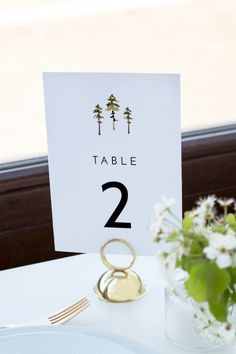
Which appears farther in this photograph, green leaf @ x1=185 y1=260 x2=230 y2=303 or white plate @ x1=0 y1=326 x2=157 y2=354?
white plate @ x1=0 y1=326 x2=157 y2=354

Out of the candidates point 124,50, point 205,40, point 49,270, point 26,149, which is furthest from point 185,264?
point 205,40

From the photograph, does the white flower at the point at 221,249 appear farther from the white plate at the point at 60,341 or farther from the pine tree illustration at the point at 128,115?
the pine tree illustration at the point at 128,115

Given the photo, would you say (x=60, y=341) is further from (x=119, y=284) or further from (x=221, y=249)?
(x=221, y=249)

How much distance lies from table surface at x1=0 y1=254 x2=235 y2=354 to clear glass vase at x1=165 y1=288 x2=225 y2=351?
0.01 m

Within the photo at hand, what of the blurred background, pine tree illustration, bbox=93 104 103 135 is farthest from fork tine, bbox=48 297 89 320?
the blurred background

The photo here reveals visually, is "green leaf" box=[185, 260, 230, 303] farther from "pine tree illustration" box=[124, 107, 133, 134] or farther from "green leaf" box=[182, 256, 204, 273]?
"pine tree illustration" box=[124, 107, 133, 134]

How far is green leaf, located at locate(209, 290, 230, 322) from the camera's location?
28.2 inches

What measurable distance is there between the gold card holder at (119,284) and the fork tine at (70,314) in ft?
0.13

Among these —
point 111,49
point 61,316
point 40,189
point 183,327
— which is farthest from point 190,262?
point 111,49

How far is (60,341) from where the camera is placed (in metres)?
0.93

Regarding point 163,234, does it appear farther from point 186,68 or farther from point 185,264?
point 186,68

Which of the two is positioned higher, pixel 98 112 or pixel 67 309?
pixel 98 112

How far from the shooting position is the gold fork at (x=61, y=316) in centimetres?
100

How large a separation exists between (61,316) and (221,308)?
1.14ft
